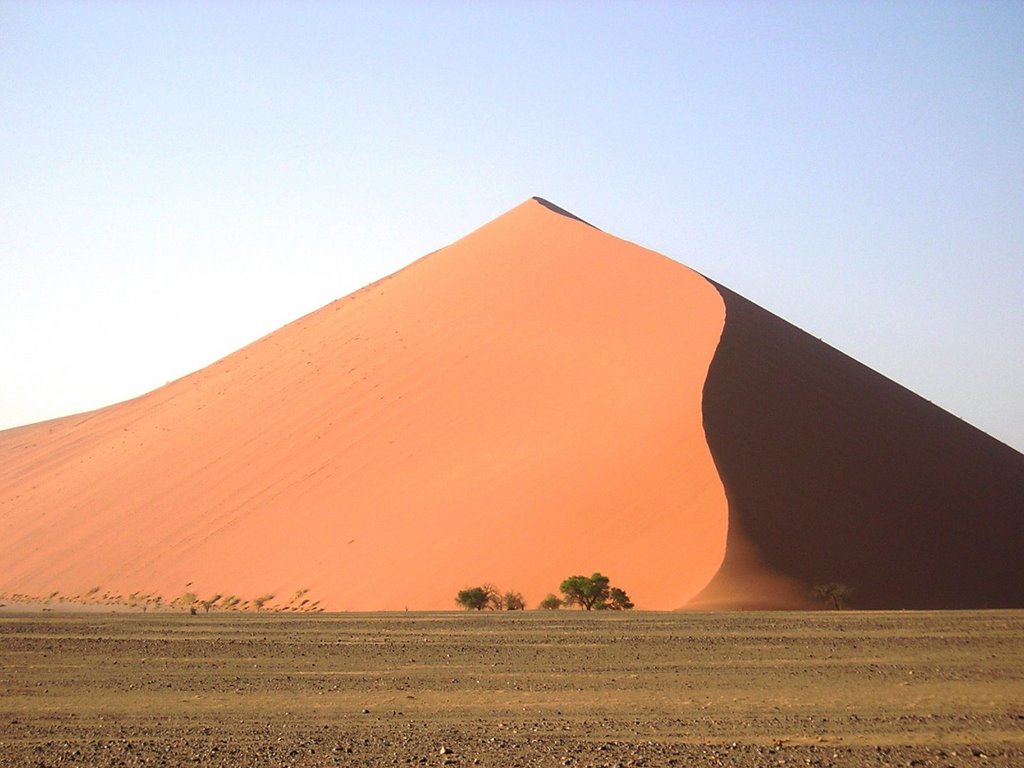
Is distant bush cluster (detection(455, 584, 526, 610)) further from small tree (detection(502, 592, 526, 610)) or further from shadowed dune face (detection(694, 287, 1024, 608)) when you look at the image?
shadowed dune face (detection(694, 287, 1024, 608))

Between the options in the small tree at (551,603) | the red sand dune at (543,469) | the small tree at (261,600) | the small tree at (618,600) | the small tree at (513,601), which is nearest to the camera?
the small tree at (618,600)

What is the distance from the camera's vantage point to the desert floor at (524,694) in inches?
353

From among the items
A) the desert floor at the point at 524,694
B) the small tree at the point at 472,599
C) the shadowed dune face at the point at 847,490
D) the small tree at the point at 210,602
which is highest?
the shadowed dune face at the point at 847,490

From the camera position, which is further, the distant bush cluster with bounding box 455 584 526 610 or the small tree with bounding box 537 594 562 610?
the distant bush cluster with bounding box 455 584 526 610

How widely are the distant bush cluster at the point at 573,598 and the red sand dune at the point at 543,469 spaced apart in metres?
0.45

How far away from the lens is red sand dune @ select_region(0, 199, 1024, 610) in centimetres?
2552

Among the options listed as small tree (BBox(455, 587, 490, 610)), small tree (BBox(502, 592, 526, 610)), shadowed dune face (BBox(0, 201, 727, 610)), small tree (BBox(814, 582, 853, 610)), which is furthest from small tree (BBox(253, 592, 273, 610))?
small tree (BBox(814, 582, 853, 610))

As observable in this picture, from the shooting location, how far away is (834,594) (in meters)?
23.5

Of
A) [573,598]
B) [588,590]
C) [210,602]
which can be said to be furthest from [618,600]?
[210,602]

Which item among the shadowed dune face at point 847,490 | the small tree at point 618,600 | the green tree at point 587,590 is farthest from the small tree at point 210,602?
the shadowed dune face at point 847,490

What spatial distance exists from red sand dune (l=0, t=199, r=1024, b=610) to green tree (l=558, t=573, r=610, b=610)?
0.65 metres

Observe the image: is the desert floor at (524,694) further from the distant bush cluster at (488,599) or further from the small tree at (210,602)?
the small tree at (210,602)

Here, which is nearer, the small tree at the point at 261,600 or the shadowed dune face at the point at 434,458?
the shadowed dune face at the point at 434,458

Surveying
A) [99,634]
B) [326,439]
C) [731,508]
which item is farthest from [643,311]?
[99,634]
